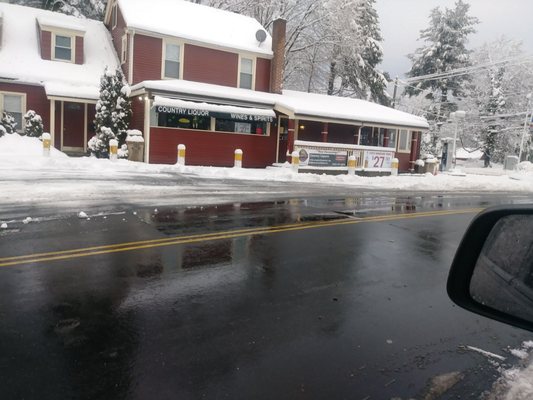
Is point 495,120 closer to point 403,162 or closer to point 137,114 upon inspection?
point 403,162

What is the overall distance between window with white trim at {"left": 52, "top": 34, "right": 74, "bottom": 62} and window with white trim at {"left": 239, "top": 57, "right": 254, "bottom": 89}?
9397 mm

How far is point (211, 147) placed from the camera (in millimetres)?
23375

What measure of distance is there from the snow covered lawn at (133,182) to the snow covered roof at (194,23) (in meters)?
8.03

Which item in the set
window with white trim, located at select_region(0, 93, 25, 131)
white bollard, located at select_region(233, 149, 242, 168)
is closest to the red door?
window with white trim, located at select_region(0, 93, 25, 131)

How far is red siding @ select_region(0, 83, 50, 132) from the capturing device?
23.3 metres

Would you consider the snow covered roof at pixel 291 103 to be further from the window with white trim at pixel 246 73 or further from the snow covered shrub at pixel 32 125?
the snow covered shrub at pixel 32 125

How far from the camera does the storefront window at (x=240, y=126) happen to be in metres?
23.8

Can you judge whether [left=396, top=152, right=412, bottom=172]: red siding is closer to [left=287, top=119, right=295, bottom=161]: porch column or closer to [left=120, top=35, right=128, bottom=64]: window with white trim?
[left=287, top=119, right=295, bottom=161]: porch column

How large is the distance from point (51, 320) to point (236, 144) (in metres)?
20.3

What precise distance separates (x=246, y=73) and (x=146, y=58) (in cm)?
579

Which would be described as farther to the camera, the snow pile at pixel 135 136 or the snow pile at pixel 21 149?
the snow pile at pixel 135 136

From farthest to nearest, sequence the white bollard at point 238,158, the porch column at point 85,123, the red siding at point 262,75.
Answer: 1. the red siding at point 262,75
2. the porch column at point 85,123
3. the white bollard at point 238,158

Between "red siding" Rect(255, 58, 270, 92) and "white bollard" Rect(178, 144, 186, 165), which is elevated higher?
"red siding" Rect(255, 58, 270, 92)

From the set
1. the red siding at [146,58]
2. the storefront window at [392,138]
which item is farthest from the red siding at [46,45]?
the storefront window at [392,138]
